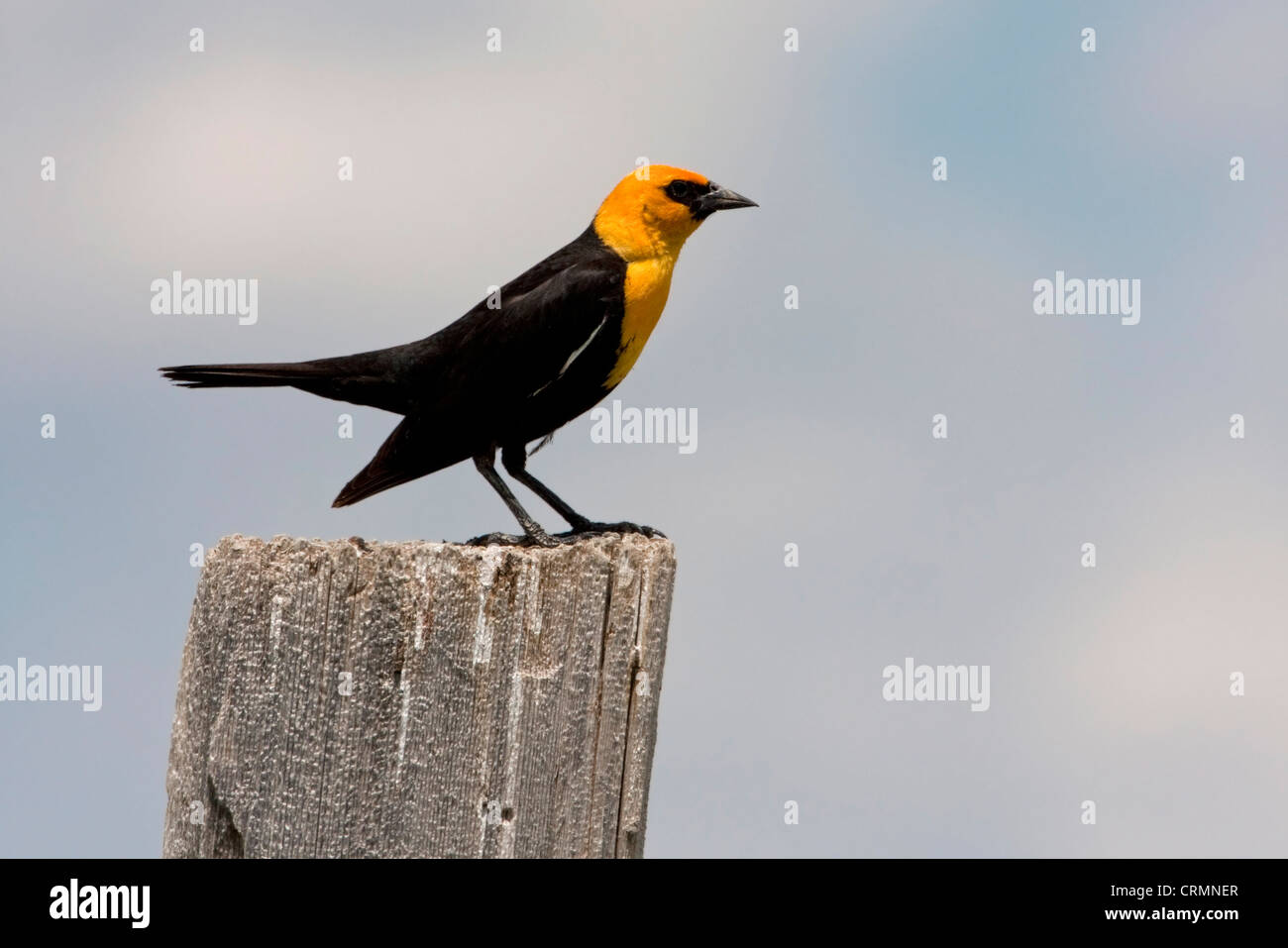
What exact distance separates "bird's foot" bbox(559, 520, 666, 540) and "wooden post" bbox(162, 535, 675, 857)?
7.17ft

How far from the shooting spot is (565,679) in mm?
3504

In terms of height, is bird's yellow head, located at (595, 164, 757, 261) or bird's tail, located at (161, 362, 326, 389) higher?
bird's yellow head, located at (595, 164, 757, 261)

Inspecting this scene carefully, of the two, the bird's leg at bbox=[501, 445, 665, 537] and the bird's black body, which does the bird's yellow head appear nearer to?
the bird's black body

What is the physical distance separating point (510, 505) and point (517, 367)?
27.4 inches

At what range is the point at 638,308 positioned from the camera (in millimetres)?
6715

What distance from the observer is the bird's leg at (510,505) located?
5.73 meters

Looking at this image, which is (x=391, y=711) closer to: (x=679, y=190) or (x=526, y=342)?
(x=526, y=342)

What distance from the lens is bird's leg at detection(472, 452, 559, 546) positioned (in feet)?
18.8

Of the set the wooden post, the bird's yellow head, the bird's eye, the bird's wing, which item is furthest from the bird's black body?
the wooden post

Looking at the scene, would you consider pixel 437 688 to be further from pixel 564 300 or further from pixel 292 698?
pixel 564 300

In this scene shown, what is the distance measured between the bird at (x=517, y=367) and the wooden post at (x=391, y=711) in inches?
103

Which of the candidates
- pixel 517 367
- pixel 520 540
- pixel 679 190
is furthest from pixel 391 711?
pixel 679 190
